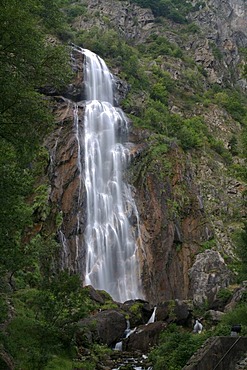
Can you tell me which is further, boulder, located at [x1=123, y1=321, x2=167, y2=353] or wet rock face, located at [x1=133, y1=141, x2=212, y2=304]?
wet rock face, located at [x1=133, y1=141, x2=212, y2=304]

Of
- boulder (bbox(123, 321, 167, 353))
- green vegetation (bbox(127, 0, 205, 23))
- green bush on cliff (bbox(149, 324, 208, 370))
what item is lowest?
boulder (bbox(123, 321, 167, 353))

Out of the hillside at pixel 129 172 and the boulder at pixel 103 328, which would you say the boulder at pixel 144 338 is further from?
the boulder at pixel 103 328

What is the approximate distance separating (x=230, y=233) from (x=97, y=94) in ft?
57.3

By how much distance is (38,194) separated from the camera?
27.0 meters

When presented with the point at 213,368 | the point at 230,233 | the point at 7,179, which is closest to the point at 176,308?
the point at 213,368

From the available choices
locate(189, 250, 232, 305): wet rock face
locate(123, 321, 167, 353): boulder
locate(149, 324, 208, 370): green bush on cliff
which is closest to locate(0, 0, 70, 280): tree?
locate(149, 324, 208, 370): green bush on cliff

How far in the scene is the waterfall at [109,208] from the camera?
1069 inches

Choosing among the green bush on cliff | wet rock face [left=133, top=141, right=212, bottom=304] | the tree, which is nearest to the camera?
the tree

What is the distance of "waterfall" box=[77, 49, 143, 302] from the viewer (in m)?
27.2

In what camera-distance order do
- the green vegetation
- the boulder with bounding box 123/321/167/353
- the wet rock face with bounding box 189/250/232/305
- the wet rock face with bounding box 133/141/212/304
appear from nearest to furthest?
the boulder with bounding box 123/321/167/353 → the wet rock face with bounding box 189/250/232/305 → the wet rock face with bounding box 133/141/212/304 → the green vegetation

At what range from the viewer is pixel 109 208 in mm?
30156

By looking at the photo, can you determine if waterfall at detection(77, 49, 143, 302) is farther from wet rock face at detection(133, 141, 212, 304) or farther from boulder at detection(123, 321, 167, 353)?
boulder at detection(123, 321, 167, 353)

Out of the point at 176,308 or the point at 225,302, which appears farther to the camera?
the point at 225,302

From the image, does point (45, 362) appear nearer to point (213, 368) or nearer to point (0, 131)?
point (213, 368)
